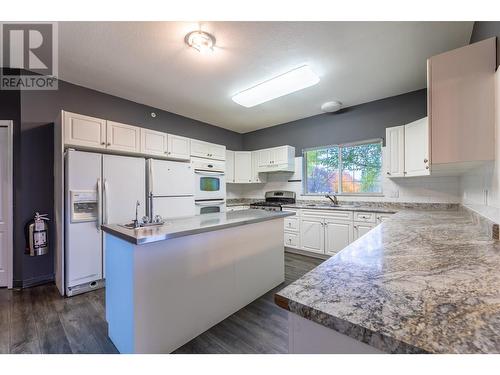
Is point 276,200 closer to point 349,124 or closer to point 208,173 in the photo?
point 208,173

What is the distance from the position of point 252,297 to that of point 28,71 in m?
3.80

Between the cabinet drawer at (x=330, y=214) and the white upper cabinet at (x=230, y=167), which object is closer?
A: the cabinet drawer at (x=330, y=214)

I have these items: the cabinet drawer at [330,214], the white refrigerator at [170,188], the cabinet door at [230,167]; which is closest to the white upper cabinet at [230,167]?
the cabinet door at [230,167]

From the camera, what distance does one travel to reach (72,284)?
7.92ft

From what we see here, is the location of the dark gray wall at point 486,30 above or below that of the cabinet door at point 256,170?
above

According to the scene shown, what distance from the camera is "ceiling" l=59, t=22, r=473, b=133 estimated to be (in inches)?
76.8

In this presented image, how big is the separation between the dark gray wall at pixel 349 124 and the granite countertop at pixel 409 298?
286 cm

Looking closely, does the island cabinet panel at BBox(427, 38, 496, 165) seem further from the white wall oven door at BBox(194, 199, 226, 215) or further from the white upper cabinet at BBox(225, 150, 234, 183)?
the white upper cabinet at BBox(225, 150, 234, 183)

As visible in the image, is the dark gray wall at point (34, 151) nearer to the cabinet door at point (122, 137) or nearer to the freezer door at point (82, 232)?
the cabinet door at point (122, 137)

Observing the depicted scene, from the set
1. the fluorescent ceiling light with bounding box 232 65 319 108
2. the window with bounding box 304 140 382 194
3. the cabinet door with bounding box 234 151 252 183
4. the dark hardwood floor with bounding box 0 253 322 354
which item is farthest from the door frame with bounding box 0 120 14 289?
the window with bounding box 304 140 382 194

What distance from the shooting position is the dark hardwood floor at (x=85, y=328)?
164 centimetres

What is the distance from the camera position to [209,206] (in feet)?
12.9
